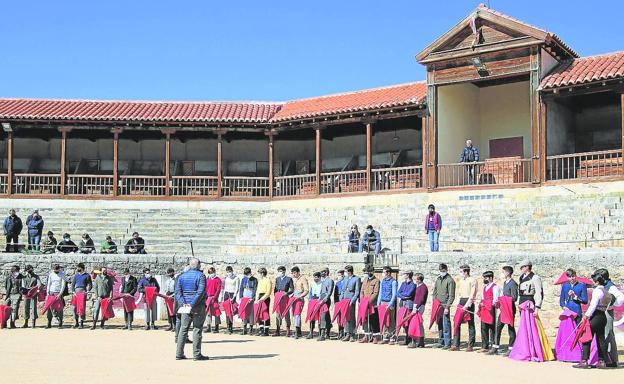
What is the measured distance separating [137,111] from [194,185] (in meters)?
3.26

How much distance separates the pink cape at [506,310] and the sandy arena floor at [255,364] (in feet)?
2.41

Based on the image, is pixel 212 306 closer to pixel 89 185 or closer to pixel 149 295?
pixel 149 295

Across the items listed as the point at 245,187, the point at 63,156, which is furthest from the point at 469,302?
the point at 63,156

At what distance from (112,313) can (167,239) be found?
630 centimetres

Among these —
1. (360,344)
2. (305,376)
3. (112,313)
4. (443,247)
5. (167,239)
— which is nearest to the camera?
(305,376)

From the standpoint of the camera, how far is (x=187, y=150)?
30781 mm

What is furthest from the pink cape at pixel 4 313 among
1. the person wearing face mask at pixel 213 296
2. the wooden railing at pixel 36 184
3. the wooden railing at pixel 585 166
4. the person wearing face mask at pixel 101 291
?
the wooden railing at pixel 585 166

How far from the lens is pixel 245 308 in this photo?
17406mm

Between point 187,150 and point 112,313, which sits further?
point 187,150

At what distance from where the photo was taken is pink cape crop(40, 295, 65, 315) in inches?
739

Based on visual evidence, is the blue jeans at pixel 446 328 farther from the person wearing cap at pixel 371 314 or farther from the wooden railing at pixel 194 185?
the wooden railing at pixel 194 185

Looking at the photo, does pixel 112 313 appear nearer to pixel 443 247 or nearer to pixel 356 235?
pixel 356 235

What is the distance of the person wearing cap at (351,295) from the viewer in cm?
1609

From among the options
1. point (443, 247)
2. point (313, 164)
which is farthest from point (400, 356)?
point (313, 164)
